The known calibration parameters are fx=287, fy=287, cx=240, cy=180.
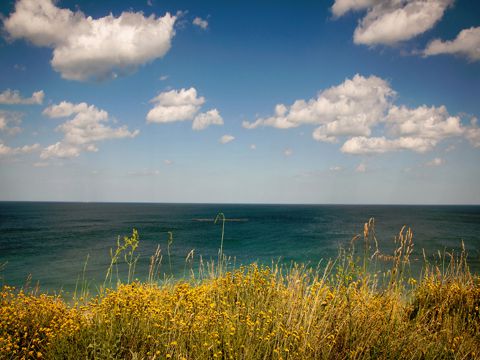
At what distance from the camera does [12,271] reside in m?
27.6

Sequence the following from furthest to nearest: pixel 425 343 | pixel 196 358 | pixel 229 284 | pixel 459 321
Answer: pixel 229 284, pixel 459 321, pixel 425 343, pixel 196 358

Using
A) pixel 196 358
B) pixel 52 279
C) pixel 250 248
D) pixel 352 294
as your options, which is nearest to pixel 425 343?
pixel 352 294

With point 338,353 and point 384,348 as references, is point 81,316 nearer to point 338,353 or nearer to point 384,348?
point 338,353

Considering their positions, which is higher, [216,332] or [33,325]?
[216,332]

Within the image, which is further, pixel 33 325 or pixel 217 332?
pixel 33 325

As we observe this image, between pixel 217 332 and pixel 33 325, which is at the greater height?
pixel 217 332

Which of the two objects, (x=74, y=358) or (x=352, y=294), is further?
(x=352, y=294)

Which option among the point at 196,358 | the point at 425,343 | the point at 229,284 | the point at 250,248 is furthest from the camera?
the point at 250,248

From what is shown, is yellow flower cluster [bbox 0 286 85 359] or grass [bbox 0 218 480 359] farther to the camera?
yellow flower cluster [bbox 0 286 85 359]

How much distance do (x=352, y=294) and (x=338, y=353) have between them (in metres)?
1.79

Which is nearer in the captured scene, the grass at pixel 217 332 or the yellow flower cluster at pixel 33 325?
the grass at pixel 217 332

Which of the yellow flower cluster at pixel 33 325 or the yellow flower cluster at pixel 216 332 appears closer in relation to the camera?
the yellow flower cluster at pixel 216 332

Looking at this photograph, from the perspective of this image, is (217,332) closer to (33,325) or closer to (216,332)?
(216,332)

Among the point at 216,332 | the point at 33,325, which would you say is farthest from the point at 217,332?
the point at 33,325
